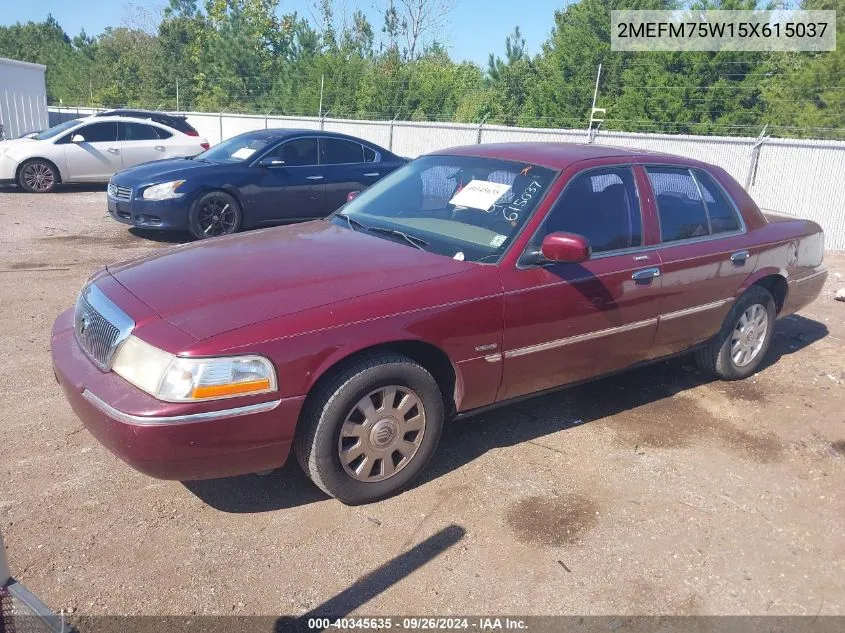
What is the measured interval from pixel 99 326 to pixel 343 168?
719 cm

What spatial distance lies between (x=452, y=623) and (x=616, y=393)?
2768 millimetres

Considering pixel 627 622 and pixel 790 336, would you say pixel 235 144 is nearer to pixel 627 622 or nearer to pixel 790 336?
pixel 790 336

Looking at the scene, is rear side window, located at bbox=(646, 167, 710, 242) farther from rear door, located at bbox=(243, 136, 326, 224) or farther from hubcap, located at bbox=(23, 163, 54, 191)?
hubcap, located at bbox=(23, 163, 54, 191)

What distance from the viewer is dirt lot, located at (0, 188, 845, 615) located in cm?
299

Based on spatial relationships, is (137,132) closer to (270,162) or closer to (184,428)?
(270,162)

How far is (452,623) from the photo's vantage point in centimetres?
284

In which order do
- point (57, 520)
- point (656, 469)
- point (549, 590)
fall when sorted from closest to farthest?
1. point (549, 590)
2. point (57, 520)
3. point (656, 469)

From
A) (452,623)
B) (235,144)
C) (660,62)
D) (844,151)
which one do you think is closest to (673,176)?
(452,623)

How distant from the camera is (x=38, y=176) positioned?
13.7m

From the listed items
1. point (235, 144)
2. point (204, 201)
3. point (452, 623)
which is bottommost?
point (452, 623)

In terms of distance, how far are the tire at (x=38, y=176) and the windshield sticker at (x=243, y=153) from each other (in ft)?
19.5

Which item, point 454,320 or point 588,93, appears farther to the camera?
point 588,93

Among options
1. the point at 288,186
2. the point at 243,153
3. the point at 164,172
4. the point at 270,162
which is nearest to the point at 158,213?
the point at 164,172

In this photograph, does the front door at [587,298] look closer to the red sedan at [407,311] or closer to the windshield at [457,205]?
the red sedan at [407,311]
